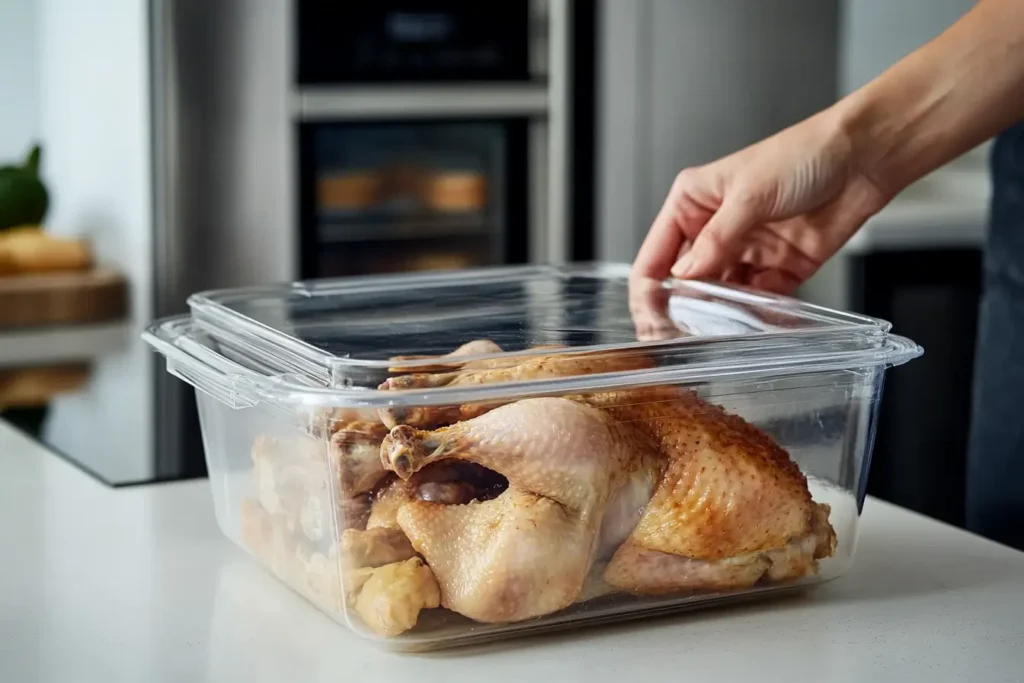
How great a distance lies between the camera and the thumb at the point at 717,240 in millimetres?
995

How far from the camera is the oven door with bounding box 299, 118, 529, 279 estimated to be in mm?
2500

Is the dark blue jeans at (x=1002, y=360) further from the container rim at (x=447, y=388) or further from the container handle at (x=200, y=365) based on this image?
the container handle at (x=200, y=365)

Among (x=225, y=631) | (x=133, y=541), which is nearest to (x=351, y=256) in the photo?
(x=133, y=541)

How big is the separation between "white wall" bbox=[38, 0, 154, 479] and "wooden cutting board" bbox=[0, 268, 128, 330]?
0.20 feet

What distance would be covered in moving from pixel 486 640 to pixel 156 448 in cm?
71

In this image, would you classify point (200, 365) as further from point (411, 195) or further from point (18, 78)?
point (18, 78)

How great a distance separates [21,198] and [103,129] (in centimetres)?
23

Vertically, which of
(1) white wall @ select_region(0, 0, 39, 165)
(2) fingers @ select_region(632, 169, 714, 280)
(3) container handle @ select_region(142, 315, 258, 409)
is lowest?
(3) container handle @ select_region(142, 315, 258, 409)

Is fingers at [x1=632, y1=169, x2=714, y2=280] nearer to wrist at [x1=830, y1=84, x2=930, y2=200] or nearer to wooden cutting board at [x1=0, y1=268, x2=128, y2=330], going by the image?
wrist at [x1=830, y1=84, x2=930, y2=200]

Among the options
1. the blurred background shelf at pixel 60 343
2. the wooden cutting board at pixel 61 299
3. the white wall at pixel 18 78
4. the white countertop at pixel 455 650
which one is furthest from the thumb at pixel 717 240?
the white wall at pixel 18 78

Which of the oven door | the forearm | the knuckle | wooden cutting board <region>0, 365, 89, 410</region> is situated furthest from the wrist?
the oven door

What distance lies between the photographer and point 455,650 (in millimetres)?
682

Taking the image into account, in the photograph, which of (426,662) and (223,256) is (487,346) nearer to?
(426,662)

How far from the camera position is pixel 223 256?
7.85ft
